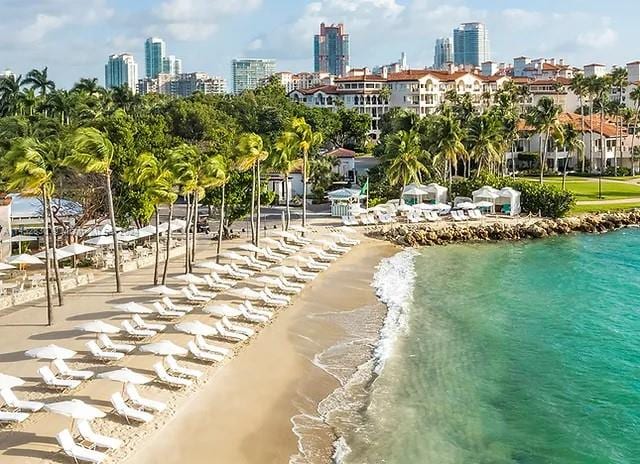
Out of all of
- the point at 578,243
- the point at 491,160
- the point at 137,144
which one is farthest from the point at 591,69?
the point at 137,144

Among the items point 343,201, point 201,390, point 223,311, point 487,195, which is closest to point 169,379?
point 201,390

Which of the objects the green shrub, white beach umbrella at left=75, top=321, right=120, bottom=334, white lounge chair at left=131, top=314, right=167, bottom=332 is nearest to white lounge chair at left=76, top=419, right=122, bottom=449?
white beach umbrella at left=75, top=321, right=120, bottom=334

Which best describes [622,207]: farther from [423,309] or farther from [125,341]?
[125,341]

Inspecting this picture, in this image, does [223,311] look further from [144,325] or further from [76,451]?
[76,451]

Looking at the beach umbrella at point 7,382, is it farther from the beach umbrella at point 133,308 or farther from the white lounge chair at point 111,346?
the beach umbrella at point 133,308

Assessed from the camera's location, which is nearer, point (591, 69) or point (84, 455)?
point (84, 455)

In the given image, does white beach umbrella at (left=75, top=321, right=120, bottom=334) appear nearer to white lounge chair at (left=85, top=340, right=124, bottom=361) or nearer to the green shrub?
white lounge chair at (left=85, top=340, right=124, bottom=361)
